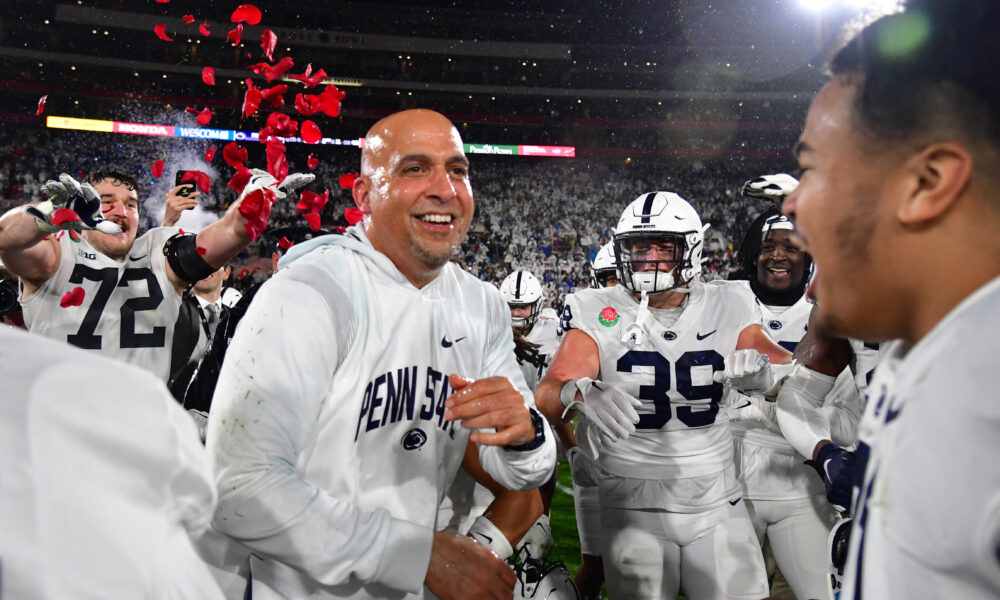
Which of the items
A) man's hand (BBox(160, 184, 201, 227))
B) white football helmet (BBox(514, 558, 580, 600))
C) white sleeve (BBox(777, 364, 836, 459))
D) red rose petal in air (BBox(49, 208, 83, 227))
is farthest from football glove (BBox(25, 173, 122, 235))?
white sleeve (BBox(777, 364, 836, 459))

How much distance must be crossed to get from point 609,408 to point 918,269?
180cm

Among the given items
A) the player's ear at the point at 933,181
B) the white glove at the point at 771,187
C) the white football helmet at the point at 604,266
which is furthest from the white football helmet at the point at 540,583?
the white football helmet at the point at 604,266

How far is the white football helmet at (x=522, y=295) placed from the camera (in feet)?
22.1

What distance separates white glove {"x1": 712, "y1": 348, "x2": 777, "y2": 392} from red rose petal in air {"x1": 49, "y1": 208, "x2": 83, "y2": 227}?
328 centimetres

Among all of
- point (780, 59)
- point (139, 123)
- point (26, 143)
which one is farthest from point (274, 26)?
point (780, 59)

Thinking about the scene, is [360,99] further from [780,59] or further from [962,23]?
[962,23]

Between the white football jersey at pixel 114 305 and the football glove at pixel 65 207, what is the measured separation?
0.63 m

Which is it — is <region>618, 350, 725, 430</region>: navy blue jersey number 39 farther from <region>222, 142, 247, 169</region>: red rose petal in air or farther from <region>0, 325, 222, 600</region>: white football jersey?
<region>0, 325, 222, 600</region>: white football jersey

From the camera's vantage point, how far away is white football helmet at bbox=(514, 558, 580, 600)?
8.79 feet

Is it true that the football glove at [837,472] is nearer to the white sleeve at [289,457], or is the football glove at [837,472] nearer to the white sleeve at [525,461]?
the white sleeve at [525,461]

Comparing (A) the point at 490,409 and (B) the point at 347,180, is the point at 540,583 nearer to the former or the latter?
(A) the point at 490,409

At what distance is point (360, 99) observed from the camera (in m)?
26.2

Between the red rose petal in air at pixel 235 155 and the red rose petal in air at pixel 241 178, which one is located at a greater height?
the red rose petal in air at pixel 235 155

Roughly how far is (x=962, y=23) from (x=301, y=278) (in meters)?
1.55
